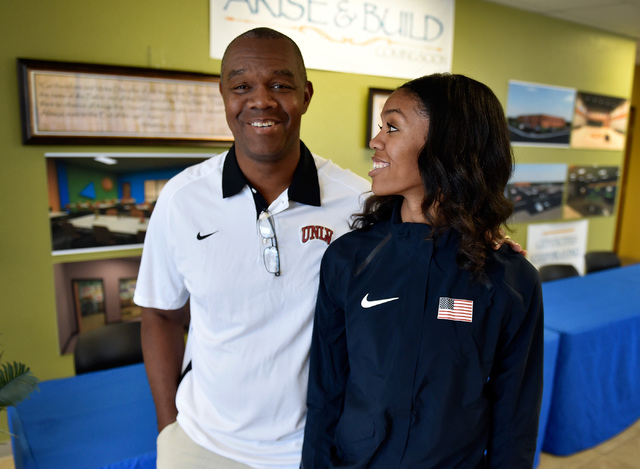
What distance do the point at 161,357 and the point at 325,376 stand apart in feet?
1.79

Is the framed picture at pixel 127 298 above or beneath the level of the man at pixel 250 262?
beneath

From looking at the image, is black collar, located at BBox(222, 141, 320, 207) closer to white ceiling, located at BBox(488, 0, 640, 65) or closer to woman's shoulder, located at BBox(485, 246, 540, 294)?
woman's shoulder, located at BBox(485, 246, 540, 294)

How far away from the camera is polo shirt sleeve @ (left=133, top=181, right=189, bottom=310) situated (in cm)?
132

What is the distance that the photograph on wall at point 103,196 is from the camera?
2.74m

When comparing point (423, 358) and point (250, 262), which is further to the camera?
point (250, 262)

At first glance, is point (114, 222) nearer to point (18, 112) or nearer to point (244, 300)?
point (18, 112)

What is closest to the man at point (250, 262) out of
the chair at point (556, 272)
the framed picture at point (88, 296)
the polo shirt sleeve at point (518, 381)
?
the polo shirt sleeve at point (518, 381)

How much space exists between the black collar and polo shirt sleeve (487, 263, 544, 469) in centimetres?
55

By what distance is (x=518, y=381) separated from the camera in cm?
110

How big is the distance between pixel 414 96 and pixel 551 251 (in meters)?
4.82

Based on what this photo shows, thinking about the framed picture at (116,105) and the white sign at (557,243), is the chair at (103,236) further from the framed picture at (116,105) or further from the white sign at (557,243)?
the white sign at (557,243)

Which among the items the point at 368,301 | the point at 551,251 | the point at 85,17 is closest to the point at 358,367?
the point at 368,301

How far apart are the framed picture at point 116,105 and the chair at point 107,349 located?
Answer: 1140 mm

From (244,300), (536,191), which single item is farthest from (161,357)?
(536,191)
